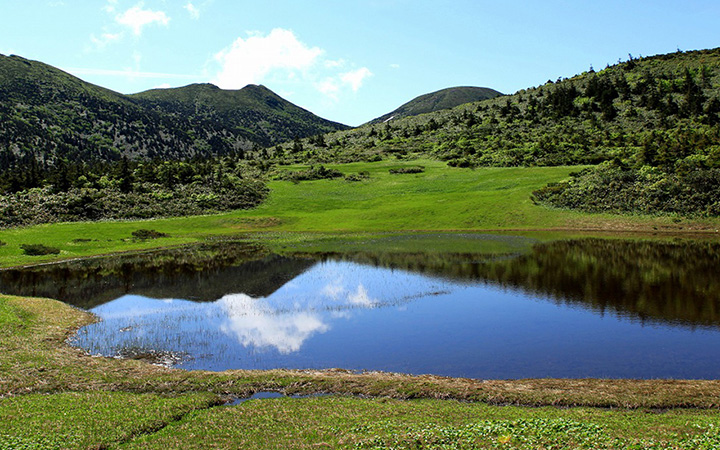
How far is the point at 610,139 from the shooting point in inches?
5074

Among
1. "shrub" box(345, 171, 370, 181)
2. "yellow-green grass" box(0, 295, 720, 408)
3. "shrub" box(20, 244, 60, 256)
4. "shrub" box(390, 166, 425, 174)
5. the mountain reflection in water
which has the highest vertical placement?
"shrub" box(390, 166, 425, 174)

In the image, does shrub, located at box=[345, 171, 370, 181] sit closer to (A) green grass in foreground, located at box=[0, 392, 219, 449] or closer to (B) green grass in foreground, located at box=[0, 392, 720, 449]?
(A) green grass in foreground, located at box=[0, 392, 219, 449]

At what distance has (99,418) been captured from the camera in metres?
16.4

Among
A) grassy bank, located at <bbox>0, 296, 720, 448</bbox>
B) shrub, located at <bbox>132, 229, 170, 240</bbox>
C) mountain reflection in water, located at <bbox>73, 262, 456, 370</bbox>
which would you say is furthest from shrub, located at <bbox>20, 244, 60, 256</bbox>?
grassy bank, located at <bbox>0, 296, 720, 448</bbox>

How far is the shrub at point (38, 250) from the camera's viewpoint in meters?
61.8

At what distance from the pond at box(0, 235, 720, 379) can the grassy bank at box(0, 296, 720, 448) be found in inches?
105

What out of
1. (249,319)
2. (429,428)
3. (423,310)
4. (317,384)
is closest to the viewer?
(429,428)

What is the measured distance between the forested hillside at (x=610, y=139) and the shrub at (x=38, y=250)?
262 feet

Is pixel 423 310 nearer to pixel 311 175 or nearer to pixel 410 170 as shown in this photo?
pixel 410 170

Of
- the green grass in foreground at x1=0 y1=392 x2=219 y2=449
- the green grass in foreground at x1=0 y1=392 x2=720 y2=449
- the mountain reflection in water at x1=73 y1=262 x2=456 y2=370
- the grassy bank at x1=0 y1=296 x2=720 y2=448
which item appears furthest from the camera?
the mountain reflection in water at x1=73 y1=262 x2=456 y2=370

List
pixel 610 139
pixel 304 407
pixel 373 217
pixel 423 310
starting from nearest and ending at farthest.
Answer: pixel 304 407, pixel 423 310, pixel 373 217, pixel 610 139

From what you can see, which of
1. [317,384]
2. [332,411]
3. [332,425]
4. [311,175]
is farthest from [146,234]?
[332,425]

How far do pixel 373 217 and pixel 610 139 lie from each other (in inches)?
3053

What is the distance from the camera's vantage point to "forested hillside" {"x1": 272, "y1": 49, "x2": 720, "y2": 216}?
79.0m
